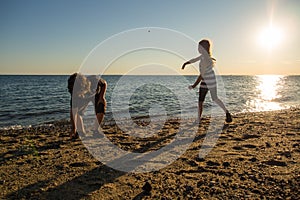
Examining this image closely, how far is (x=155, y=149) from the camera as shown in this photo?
5.38 m

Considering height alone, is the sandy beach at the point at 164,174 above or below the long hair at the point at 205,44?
below

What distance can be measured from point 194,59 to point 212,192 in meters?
4.78

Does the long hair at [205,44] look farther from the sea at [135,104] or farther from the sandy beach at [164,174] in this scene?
the sandy beach at [164,174]

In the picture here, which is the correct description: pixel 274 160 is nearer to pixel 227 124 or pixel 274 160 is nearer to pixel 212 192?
pixel 212 192

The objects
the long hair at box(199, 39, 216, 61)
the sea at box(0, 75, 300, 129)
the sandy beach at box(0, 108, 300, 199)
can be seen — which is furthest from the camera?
the sea at box(0, 75, 300, 129)

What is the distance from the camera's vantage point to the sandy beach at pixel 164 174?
327 centimetres

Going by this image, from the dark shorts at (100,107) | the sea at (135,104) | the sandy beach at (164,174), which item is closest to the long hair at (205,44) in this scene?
the sea at (135,104)

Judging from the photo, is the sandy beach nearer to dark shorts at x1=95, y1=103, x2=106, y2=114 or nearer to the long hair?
dark shorts at x1=95, y1=103, x2=106, y2=114

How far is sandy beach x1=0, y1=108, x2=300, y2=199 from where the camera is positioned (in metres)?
3.27

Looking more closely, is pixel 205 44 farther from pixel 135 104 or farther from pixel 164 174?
pixel 135 104

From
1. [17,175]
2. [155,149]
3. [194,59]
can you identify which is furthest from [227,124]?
[17,175]

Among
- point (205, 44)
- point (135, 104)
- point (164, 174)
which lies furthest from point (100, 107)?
point (135, 104)

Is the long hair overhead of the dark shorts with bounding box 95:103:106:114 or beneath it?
overhead

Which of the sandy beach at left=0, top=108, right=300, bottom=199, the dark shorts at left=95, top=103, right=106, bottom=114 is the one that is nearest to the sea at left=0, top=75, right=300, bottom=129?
the dark shorts at left=95, top=103, right=106, bottom=114
